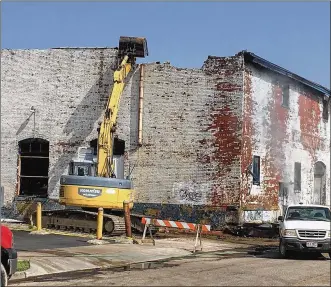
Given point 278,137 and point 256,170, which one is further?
point 278,137

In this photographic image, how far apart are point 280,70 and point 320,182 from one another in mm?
9000

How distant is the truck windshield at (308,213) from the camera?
732 inches

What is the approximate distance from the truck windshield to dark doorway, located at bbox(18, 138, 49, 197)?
15512 mm

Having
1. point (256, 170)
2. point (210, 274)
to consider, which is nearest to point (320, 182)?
point (256, 170)

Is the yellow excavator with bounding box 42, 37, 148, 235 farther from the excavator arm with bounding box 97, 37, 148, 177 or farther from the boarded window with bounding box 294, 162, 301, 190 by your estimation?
the boarded window with bounding box 294, 162, 301, 190

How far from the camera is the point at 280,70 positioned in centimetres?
3119

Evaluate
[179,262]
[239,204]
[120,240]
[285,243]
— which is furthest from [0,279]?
[239,204]

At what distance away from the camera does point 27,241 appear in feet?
65.5

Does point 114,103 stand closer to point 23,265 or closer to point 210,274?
point 23,265

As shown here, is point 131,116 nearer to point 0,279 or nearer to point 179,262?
point 179,262

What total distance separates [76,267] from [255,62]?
680 inches

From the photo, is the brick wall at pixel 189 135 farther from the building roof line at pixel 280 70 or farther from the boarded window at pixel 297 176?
the boarded window at pixel 297 176

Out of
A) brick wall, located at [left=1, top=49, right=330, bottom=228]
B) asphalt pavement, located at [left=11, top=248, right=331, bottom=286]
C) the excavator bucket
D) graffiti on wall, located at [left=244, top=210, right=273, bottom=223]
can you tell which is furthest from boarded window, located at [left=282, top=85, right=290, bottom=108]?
asphalt pavement, located at [left=11, top=248, right=331, bottom=286]

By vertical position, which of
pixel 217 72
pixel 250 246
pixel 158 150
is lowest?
pixel 250 246
